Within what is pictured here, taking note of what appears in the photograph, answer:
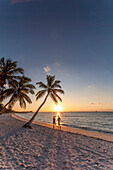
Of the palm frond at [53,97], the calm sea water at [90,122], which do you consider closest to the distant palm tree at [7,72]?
the palm frond at [53,97]

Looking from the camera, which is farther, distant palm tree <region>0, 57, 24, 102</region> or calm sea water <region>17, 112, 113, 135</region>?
calm sea water <region>17, 112, 113, 135</region>

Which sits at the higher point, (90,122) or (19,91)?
(19,91)

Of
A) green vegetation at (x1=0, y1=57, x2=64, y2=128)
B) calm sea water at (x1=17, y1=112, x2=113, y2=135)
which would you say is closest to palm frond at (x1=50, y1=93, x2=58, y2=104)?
green vegetation at (x1=0, y1=57, x2=64, y2=128)

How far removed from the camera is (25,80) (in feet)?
57.5

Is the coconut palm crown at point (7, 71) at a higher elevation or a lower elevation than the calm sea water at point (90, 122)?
higher

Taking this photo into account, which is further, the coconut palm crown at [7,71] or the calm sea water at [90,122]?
the calm sea water at [90,122]

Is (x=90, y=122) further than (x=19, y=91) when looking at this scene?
Yes

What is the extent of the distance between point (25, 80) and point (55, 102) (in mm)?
6655

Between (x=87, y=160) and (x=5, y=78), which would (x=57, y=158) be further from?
(x=5, y=78)

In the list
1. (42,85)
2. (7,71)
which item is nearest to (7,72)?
(7,71)

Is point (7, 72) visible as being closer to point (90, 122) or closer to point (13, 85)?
point (13, 85)

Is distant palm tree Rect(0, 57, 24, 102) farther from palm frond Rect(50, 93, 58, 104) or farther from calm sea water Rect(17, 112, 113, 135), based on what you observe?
calm sea water Rect(17, 112, 113, 135)

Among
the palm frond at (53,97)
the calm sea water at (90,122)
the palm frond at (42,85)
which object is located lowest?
the calm sea water at (90,122)

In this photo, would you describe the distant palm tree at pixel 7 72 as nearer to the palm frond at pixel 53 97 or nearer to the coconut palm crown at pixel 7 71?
the coconut palm crown at pixel 7 71
